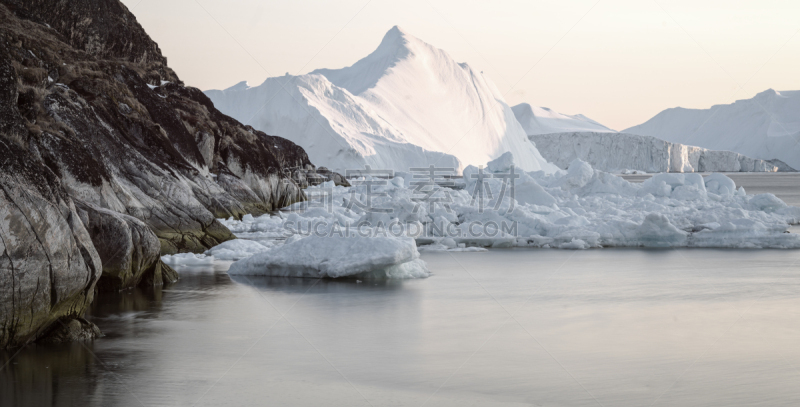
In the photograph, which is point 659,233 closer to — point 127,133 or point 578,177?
point 578,177

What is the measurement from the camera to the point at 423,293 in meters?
9.28

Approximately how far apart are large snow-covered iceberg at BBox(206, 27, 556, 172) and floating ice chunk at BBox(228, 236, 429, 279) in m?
36.8

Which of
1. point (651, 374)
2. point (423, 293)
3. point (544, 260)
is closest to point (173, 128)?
point (544, 260)

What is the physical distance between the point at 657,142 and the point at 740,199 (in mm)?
71786

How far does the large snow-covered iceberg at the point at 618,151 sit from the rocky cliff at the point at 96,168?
6893 centimetres

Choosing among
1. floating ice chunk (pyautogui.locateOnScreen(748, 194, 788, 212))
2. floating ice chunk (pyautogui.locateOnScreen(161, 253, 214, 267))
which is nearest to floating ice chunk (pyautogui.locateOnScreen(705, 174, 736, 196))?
floating ice chunk (pyautogui.locateOnScreen(748, 194, 788, 212))

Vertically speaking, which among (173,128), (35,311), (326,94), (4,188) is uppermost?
(326,94)

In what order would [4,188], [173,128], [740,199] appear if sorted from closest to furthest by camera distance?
[4,188] < [173,128] < [740,199]

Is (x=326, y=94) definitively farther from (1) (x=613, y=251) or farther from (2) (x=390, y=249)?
(2) (x=390, y=249)

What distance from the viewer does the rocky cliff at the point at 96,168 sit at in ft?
17.8

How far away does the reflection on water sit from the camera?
491cm

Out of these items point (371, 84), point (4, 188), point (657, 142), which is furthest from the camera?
point (657, 142)

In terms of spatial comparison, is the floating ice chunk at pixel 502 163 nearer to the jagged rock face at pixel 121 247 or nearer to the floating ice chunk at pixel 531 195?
the floating ice chunk at pixel 531 195

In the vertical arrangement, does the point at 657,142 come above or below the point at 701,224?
above
